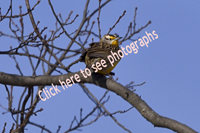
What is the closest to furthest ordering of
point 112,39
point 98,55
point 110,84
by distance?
1. point 110,84
2. point 98,55
3. point 112,39

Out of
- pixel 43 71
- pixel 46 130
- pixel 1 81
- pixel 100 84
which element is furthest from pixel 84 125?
pixel 1 81

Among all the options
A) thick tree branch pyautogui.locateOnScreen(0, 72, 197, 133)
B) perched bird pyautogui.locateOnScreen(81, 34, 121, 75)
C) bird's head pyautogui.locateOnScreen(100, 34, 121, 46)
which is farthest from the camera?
bird's head pyautogui.locateOnScreen(100, 34, 121, 46)

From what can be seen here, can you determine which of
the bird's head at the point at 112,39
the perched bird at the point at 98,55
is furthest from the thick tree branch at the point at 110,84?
the bird's head at the point at 112,39

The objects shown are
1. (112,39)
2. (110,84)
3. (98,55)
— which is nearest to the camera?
(110,84)

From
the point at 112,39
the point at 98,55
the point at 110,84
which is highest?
the point at 112,39

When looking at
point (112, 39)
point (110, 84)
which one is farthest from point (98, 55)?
point (112, 39)

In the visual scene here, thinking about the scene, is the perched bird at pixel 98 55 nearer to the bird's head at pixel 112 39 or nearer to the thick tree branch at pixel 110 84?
the thick tree branch at pixel 110 84

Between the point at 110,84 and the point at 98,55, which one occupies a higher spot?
the point at 98,55

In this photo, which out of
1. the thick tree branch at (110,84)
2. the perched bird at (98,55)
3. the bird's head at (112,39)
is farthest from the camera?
the bird's head at (112,39)

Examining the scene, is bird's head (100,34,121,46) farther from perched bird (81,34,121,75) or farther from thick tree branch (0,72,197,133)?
thick tree branch (0,72,197,133)

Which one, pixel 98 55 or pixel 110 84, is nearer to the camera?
pixel 110 84

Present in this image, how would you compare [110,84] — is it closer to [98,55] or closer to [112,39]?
[98,55]

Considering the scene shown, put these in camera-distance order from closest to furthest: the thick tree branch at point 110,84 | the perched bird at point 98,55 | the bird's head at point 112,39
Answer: the thick tree branch at point 110,84 → the perched bird at point 98,55 → the bird's head at point 112,39

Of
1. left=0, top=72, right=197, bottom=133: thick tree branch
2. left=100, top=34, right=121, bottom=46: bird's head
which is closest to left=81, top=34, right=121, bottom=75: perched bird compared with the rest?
left=0, top=72, right=197, bottom=133: thick tree branch
